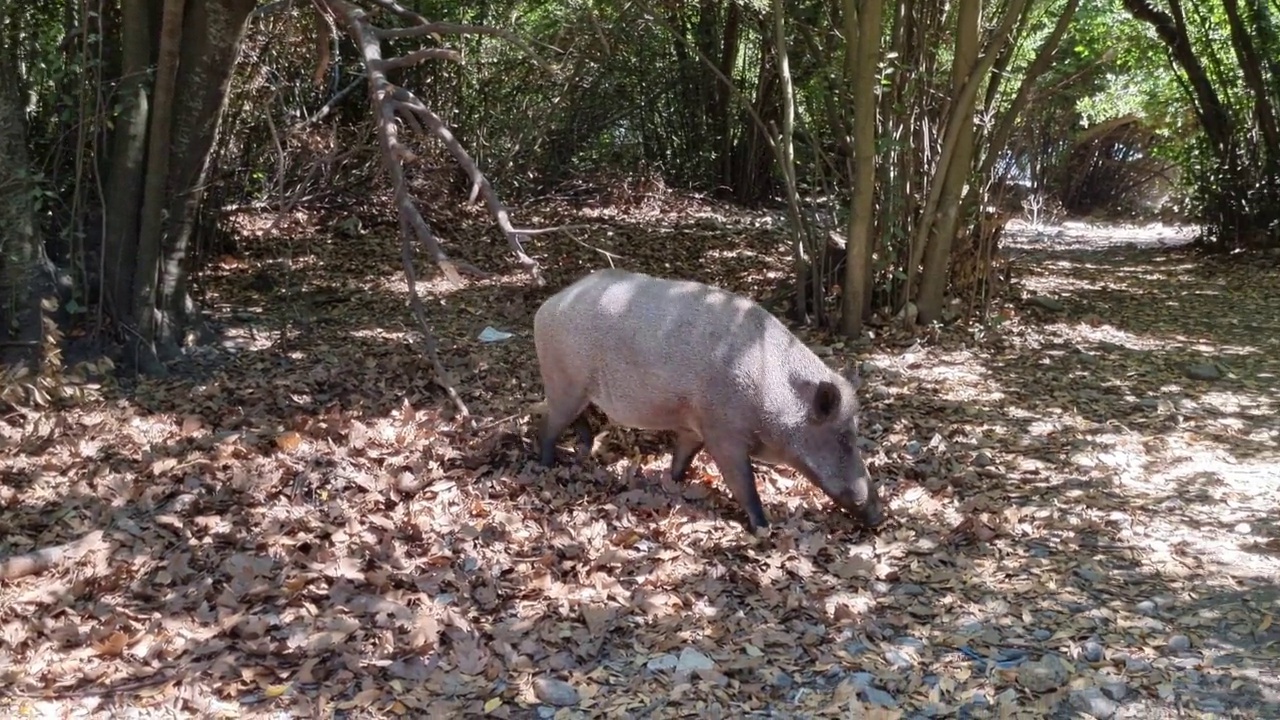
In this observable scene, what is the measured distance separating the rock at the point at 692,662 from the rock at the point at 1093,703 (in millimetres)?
1404

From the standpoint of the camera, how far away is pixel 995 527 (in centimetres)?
581

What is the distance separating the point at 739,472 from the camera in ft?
19.2

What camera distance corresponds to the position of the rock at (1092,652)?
4.57m

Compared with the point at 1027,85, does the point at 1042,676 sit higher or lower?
lower

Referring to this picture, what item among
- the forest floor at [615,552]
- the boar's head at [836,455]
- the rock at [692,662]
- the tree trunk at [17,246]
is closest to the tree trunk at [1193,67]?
the forest floor at [615,552]

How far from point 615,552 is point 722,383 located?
108cm

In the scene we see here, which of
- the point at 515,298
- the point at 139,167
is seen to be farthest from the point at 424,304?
the point at 139,167

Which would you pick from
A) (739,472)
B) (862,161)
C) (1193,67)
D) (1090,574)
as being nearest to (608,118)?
(862,161)

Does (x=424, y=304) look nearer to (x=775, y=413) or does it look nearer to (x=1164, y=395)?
(x=775, y=413)

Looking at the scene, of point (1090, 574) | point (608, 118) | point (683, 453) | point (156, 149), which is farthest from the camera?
point (608, 118)

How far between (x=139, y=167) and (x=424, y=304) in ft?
9.78

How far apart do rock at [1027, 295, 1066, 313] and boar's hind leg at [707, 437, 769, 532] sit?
5.76m

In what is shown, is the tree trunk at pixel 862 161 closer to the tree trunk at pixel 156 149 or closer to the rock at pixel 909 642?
the tree trunk at pixel 156 149

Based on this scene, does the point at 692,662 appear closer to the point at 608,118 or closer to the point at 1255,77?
the point at 608,118
